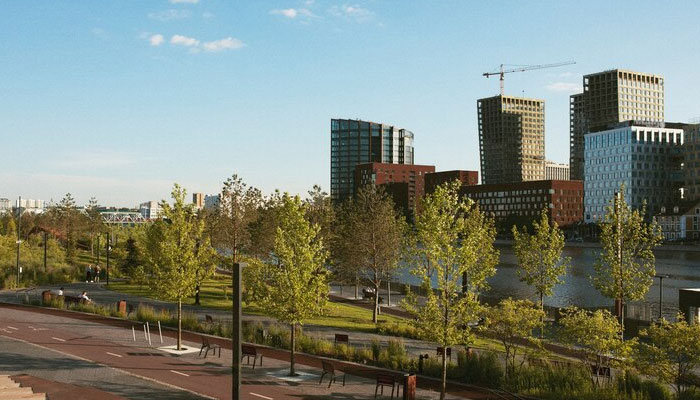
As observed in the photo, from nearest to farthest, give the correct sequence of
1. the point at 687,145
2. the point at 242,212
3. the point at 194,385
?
the point at 194,385, the point at 242,212, the point at 687,145

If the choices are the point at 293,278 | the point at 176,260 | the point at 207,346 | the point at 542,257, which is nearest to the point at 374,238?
the point at 542,257

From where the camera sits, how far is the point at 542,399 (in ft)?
73.2

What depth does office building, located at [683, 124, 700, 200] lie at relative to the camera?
18200cm

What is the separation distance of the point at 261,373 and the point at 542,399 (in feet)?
37.0

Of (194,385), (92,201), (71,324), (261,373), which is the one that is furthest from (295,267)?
(92,201)

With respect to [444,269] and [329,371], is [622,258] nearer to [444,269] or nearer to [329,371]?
[444,269]

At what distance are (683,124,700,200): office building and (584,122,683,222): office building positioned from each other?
4.35 m

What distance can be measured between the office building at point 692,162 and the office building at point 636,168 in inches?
171

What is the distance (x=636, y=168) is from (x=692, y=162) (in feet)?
51.9

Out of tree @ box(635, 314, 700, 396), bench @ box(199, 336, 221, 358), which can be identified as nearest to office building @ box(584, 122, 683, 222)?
bench @ box(199, 336, 221, 358)

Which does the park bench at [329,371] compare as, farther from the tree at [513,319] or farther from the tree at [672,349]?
the tree at [672,349]

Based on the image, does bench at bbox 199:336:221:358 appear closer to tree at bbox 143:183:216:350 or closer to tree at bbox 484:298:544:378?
tree at bbox 143:183:216:350

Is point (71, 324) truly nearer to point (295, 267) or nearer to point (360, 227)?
point (295, 267)

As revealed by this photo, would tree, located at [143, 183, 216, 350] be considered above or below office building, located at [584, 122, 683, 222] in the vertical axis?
below
